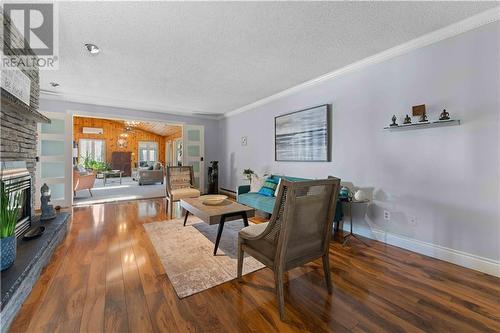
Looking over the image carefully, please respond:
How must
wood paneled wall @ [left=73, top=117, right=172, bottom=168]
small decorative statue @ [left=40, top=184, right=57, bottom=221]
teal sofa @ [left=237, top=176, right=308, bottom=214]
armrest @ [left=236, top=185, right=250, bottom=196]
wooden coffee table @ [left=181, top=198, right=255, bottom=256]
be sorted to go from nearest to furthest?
wooden coffee table @ [left=181, top=198, right=255, bottom=256] < small decorative statue @ [left=40, top=184, right=57, bottom=221] < teal sofa @ [left=237, top=176, right=308, bottom=214] < armrest @ [left=236, top=185, right=250, bottom=196] < wood paneled wall @ [left=73, top=117, right=172, bottom=168]

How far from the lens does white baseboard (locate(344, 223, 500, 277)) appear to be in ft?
6.64

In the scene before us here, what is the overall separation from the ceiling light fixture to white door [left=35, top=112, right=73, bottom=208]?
2.75 meters

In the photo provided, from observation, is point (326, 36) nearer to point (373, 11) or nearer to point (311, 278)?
point (373, 11)

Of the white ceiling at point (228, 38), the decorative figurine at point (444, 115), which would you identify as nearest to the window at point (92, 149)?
the white ceiling at point (228, 38)

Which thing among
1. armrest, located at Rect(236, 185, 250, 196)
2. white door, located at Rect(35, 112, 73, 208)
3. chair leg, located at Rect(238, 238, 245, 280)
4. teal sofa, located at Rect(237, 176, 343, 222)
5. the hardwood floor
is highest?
white door, located at Rect(35, 112, 73, 208)

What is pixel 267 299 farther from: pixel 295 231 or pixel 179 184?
pixel 179 184

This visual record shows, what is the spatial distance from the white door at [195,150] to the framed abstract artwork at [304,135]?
284 cm

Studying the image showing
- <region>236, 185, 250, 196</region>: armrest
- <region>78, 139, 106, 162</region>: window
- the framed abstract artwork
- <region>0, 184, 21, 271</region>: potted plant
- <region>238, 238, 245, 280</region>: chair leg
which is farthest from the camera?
<region>78, 139, 106, 162</region>: window

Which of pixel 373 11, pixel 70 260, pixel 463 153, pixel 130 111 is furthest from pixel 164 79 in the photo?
pixel 463 153

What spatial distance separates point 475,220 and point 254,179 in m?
3.12

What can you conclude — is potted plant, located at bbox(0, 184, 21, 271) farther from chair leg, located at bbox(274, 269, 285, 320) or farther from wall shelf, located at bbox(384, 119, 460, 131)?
wall shelf, located at bbox(384, 119, 460, 131)

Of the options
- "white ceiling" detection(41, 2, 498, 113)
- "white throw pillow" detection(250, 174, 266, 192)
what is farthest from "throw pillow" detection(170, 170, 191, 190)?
"white ceiling" detection(41, 2, 498, 113)

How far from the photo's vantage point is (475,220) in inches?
82.5

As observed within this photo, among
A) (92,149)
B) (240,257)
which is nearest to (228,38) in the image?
(240,257)
